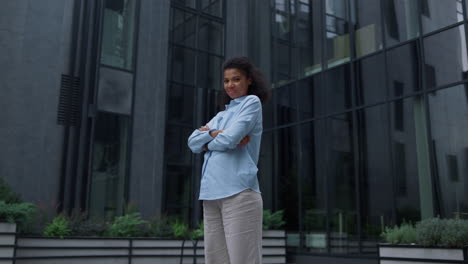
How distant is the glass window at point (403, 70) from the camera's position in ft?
31.3

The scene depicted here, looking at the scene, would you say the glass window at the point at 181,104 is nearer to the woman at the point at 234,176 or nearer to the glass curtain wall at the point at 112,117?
the glass curtain wall at the point at 112,117

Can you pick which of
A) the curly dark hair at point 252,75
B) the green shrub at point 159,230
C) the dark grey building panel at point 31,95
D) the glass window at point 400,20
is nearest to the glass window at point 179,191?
the dark grey building panel at point 31,95

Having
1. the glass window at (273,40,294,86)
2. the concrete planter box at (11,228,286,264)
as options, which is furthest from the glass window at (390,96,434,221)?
the concrete planter box at (11,228,286,264)

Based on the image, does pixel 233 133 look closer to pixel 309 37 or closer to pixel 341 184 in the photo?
pixel 341 184

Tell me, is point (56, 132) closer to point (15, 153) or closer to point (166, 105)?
point (15, 153)

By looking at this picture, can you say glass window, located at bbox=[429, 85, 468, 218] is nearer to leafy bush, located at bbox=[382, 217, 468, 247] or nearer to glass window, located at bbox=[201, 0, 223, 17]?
leafy bush, located at bbox=[382, 217, 468, 247]

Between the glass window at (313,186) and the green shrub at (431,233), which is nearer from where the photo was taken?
the green shrub at (431,233)

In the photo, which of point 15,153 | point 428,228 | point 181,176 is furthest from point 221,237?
point 181,176

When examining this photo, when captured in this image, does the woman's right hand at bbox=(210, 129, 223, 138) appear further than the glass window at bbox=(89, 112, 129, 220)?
No

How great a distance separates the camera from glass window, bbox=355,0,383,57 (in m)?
10.5

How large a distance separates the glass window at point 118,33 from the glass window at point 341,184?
6.10 meters

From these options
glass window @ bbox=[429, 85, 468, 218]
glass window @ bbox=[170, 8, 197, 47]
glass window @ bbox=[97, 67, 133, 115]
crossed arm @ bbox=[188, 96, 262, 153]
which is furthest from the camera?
glass window @ bbox=[170, 8, 197, 47]

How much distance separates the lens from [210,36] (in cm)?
1467

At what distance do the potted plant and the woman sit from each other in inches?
214
